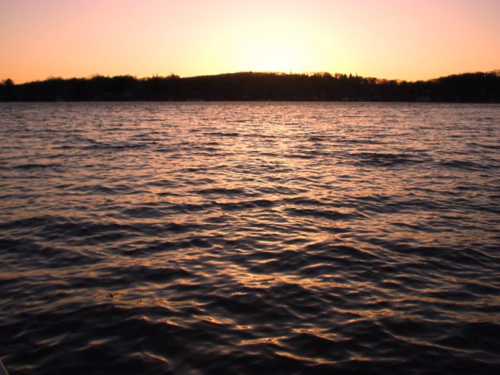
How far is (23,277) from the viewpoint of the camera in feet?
31.0

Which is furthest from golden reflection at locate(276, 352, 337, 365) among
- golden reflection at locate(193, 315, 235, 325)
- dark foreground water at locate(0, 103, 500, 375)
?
golden reflection at locate(193, 315, 235, 325)

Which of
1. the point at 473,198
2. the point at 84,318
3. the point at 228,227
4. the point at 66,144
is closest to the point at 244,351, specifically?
the point at 84,318

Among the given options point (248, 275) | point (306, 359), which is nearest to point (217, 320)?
point (306, 359)

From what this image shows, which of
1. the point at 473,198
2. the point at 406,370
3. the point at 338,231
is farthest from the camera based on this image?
the point at 473,198

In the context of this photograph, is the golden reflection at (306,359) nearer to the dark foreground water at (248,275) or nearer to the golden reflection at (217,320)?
the dark foreground water at (248,275)

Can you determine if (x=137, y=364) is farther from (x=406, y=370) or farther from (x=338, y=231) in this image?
(x=338, y=231)

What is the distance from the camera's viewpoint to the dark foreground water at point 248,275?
6.62m

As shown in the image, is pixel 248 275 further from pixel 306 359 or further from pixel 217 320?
pixel 306 359

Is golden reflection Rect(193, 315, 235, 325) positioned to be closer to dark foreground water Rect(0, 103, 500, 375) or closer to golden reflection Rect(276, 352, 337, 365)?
dark foreground water Rect(0, 103, 500, 375)

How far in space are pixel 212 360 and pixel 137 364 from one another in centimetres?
116

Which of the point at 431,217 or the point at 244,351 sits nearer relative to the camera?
the point at 244,351

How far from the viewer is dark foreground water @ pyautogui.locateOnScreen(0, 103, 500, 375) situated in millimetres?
6625

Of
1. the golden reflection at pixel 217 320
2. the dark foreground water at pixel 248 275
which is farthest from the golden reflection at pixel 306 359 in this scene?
the golden reflection at pixel 217 320

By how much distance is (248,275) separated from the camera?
31.5ft
